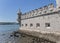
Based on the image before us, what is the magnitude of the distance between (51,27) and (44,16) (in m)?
2.07


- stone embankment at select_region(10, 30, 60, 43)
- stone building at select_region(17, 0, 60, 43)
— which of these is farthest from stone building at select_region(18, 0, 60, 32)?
stone embankment at select_region(10, 30, 60, 43)

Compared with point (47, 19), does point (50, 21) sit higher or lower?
lower

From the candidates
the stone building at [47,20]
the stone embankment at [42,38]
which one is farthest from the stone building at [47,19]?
the stone embankment at [42,38]

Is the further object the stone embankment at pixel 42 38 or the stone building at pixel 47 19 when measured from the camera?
the stone building at pixel 47 19

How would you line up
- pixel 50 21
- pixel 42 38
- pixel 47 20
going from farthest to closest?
pixel 47 20, pixel 50 21, pixel 42 38

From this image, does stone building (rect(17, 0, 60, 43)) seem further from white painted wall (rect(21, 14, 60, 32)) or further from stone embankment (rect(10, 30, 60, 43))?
stone embankment (rect(10, 30, 60, 43))

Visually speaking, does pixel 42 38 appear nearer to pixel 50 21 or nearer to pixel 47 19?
pixel 50 21

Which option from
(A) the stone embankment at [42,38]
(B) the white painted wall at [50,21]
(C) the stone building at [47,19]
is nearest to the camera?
(A) the stone embankment at [42,38]

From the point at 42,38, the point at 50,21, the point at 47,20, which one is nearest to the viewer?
the point at 42,38

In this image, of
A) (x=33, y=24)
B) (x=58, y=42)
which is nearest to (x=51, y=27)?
(x=58, y=42)

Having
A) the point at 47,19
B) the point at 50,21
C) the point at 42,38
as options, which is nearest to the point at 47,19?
the point at 47,19

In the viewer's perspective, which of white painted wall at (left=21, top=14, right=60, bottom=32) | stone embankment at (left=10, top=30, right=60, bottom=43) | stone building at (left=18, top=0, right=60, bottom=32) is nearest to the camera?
stone embankment at (left=10, top=30, right=60, bottom=43)

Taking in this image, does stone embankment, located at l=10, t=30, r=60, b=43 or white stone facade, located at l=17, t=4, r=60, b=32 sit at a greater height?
white stone facade, located at l=17, t=4, r=60, b=32

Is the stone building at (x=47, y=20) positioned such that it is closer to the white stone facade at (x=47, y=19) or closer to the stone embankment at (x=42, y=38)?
the white stone facade at (x=47, y=19)
